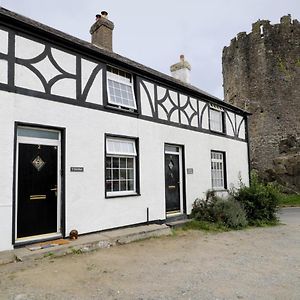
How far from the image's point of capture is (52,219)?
6.91 m

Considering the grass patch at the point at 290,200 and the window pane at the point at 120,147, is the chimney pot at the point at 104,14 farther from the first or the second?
the grass patch at the point at 290,200

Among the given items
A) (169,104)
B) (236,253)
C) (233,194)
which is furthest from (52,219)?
(233,194)

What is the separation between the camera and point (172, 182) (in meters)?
10.4

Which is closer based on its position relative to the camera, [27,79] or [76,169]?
[27,79]

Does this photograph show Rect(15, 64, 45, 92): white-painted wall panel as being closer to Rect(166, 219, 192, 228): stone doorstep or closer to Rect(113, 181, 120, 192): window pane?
Rect(113, 181, 120, 192): window pane

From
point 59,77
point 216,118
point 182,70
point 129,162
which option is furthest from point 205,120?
point 59,77

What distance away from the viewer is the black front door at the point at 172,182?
1019cm

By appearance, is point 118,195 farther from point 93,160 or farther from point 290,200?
point 290,200

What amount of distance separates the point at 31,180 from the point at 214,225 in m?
5.85

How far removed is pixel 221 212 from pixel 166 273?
17.4 ft

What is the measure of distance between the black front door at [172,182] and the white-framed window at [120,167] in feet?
5.54

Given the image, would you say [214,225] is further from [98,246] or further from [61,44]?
[61,44]

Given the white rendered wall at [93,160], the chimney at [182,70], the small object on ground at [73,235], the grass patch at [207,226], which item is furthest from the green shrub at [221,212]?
the chimney at [182,70]

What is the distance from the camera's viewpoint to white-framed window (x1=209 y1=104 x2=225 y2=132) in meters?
12.9
